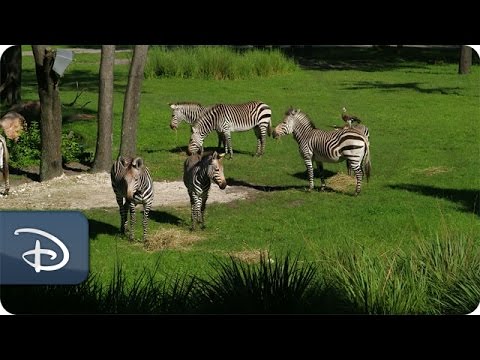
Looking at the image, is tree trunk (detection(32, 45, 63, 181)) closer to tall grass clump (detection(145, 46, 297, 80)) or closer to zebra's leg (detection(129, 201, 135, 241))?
tall grass clump (detection(145, 46, 297, 80))

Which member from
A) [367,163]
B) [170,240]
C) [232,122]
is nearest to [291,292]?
[170,240]

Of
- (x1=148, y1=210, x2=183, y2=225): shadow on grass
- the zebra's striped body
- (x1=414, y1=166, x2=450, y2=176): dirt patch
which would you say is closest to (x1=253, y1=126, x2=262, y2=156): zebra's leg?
the zebra's striped body

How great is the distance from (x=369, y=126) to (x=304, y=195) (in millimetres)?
1885

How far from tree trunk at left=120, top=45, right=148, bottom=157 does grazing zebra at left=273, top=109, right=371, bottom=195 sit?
2.47m

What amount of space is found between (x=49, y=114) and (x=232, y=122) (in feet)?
10.4

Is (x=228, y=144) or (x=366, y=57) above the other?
(x=366, y=57)

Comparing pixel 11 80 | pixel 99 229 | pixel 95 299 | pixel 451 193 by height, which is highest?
pixel 11 80

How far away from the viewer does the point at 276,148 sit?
18625 mm

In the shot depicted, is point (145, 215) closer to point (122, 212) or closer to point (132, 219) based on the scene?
point (132, 219)

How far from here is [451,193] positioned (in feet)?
54.5

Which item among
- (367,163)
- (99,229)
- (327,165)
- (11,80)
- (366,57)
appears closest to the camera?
(99,229)

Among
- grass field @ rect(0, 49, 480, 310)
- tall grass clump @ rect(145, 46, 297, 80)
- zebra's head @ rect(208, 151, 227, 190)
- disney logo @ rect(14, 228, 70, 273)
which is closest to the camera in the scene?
disney logo @ rect(14, 228, 70, 273)

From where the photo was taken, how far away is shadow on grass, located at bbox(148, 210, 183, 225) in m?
15.5

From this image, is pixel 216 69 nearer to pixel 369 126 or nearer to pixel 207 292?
pixel 369 126
